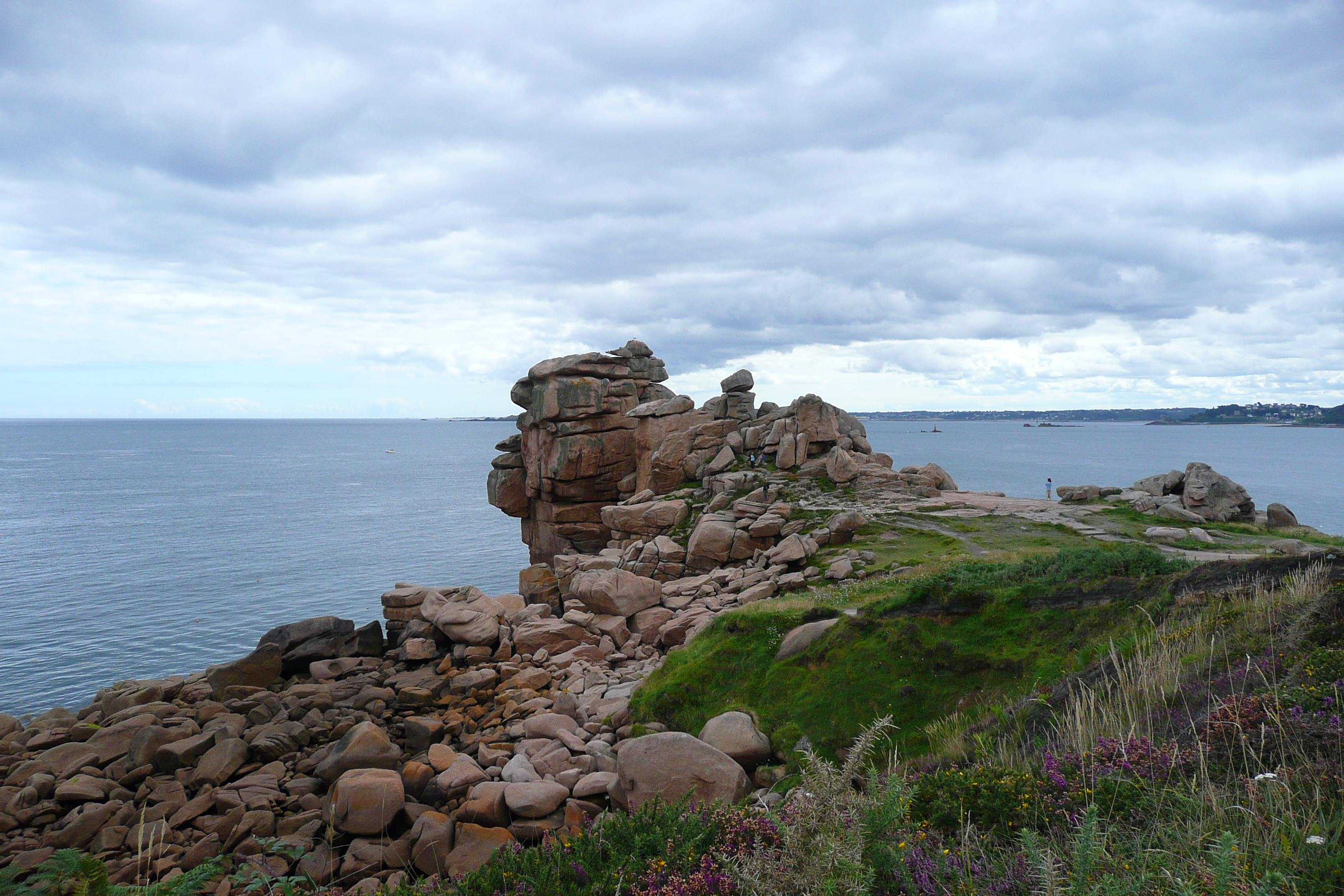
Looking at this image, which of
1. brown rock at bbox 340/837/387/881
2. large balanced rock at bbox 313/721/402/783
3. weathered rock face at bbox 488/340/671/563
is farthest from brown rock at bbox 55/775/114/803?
weathered rock face at bbox 488/340/671/563

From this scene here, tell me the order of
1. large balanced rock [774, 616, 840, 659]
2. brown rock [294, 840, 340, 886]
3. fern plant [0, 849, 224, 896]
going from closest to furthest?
fern plant [0, 849, 224, 896] < brown rock [294, 840, 340, 886] < large balanced rock [774, 616, 840, 659]

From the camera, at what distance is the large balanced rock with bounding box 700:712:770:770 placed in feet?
40.2

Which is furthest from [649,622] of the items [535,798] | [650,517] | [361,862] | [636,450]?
[636,450]

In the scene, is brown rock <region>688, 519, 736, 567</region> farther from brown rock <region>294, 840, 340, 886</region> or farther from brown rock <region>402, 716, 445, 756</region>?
brown rock <region>294, 840, 340, 886</region>

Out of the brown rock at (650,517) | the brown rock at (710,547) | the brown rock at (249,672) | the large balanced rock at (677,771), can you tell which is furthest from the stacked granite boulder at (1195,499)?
the brown rock at (249,672)

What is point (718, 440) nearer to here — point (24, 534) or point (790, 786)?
point (790, 786)

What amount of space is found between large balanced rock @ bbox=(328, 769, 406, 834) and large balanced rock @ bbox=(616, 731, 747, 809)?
5058mm

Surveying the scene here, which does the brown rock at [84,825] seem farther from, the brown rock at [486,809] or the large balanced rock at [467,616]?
the large balanced rock at [467,616]

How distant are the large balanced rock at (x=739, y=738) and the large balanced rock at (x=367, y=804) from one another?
20.6ft

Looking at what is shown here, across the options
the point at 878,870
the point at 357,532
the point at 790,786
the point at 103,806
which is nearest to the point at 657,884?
the point at 878,870

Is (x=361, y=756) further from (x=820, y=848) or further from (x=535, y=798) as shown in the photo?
(x=820, y=848)

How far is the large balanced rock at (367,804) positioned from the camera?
13.3 meters

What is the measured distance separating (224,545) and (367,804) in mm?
58683

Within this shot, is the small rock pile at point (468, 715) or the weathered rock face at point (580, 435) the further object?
the weathered rock face at point (580, 435)
